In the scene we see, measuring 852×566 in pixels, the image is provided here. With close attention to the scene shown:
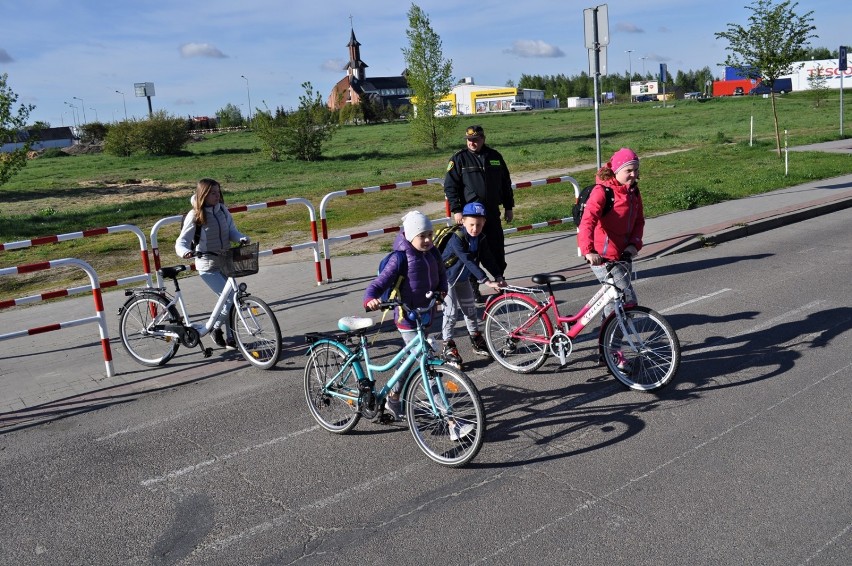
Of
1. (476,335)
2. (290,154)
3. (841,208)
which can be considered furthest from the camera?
(290,154)

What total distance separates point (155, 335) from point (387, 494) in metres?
4.11

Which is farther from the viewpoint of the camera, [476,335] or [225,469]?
[476,335]

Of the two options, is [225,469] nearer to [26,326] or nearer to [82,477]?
[82,477]

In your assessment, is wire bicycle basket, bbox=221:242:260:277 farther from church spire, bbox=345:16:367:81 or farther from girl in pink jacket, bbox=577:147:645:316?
church spire, bbox=345:16:367:81

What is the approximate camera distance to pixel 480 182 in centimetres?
876

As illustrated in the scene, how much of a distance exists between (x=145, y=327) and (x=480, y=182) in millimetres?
3909

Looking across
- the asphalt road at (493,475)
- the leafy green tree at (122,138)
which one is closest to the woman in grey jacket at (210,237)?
the asphalt road at (493,475)

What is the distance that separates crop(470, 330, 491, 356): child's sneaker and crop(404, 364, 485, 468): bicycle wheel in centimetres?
210

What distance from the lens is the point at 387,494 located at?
490 cm

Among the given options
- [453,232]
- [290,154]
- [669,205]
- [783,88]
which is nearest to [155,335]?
[453,232]

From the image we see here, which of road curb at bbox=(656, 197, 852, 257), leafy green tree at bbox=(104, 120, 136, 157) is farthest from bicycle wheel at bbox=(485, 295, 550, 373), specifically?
leafy green tree at bbox=(104, 120, 136, 157)

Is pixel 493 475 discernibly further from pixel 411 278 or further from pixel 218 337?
pixel 218 337

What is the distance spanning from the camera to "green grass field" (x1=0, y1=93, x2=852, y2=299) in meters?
16.9

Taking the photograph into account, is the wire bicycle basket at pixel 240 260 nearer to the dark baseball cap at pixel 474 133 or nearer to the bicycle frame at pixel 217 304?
the bicycle frame at pixel 217 304
